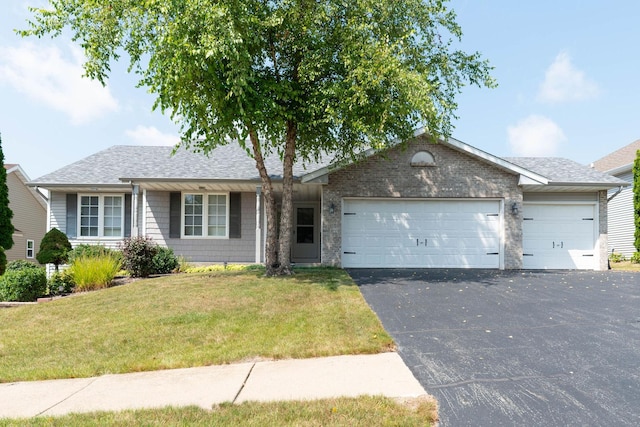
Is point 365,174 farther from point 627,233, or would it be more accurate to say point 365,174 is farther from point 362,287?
point 627,233

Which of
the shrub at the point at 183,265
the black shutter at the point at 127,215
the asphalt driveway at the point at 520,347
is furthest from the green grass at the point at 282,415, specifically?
the black shutter at the point at 127,215

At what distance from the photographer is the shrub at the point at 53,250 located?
1200 cm

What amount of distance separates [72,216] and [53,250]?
2.23m

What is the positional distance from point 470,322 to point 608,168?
1981 centimetres

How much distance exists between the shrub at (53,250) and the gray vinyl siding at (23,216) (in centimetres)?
1034

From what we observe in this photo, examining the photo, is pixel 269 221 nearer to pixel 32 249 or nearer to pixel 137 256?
pixel 137 256

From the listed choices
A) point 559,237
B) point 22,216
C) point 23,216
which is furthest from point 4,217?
point 559,237

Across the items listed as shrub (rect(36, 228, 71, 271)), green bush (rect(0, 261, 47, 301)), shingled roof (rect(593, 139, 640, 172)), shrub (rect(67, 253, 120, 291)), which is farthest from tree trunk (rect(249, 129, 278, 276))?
shingled roof (rect(593, 139, 640, 172))

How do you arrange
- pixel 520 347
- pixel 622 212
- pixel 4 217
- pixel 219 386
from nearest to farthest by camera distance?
pixel 219 386, pixel 520 347, pixel 4 217, pixel 622 212

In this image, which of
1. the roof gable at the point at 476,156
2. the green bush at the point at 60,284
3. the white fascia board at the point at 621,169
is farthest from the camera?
the white fascia board at the point at 621,169

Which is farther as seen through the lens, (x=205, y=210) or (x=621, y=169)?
(x=621, y=169)

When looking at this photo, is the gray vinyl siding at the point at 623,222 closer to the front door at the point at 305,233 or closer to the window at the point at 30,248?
the front door at the point at 305,233

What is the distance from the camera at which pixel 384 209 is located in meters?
12.8

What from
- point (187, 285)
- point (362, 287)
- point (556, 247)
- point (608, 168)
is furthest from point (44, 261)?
point (608, 168)
